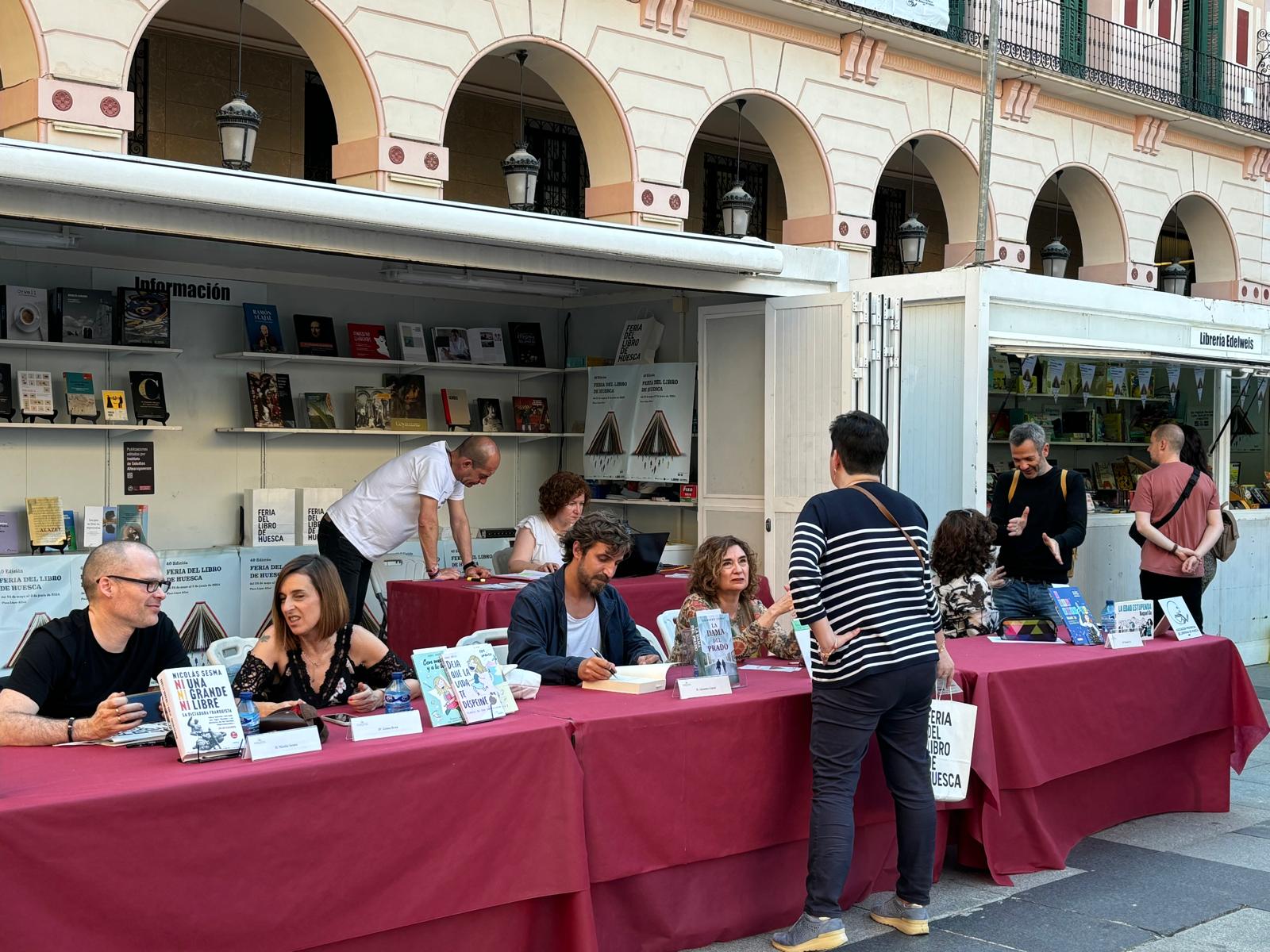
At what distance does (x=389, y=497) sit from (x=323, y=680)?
3.14 meters

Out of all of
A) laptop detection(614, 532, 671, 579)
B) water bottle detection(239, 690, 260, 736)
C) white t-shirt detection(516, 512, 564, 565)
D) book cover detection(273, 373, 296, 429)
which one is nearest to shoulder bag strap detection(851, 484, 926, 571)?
water bottle detection(239, 690, 260, 736)

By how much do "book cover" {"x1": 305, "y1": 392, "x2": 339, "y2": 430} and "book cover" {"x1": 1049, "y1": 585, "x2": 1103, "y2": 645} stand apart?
5331 mm

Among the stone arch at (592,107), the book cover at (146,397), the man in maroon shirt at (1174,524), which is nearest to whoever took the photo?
the man in maroon shirt at (1174,524)

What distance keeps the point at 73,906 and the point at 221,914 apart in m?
0.34

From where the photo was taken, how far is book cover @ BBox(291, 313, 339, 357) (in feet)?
31.2

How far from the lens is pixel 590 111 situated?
1024cm

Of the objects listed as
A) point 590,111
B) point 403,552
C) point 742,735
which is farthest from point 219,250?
point 742,735

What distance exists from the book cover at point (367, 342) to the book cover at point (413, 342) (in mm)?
124

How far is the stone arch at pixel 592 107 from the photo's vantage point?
991 cm

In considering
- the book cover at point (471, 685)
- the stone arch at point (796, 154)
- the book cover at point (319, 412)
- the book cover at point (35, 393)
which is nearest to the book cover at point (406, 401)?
the book cover at point (319, 412)

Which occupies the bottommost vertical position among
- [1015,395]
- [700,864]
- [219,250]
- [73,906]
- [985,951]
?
[985,951]

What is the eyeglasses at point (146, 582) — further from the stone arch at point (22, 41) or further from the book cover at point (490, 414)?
the book cover at point (490, 414)

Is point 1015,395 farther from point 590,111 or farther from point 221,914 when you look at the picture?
point 221,914

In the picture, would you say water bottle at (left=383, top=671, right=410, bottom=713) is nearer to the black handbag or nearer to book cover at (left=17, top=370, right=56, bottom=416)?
book cover at (left=17, top=370, right=56, bottom=416)
